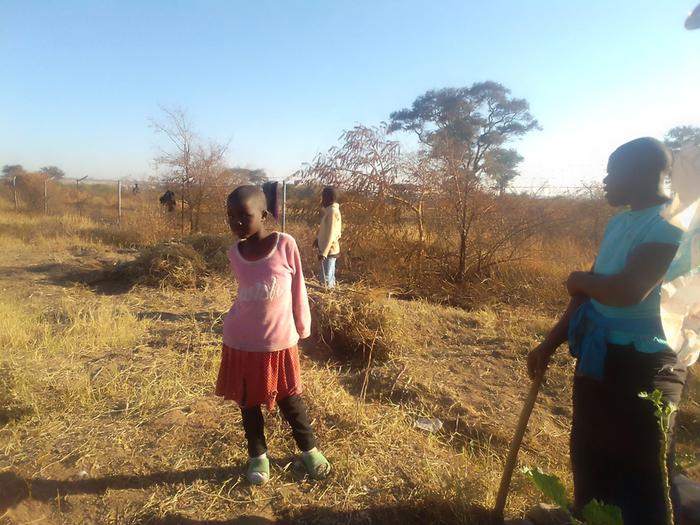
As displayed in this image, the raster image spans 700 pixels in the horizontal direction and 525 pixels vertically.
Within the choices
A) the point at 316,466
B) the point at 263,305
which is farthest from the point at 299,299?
the point at 316,466

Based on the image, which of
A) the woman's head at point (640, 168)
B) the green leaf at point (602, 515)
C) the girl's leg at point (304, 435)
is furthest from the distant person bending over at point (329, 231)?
the green leaf at point (602, 515)

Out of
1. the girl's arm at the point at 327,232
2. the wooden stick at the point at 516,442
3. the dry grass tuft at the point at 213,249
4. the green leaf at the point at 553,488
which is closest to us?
the green leaf at the point at 553,488

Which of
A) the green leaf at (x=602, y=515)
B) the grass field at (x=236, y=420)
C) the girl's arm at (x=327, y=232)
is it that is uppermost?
the girl's arm at (x=327, y=232)

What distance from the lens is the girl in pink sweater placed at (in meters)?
2.15

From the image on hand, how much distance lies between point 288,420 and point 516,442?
106 centimetres

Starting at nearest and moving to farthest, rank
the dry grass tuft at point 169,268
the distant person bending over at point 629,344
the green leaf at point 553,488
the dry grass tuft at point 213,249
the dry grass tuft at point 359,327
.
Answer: the green leaf at point 553,488 < the distant person bending over at point 629,344 < the dry grass tuft at point 359,327 < the dry grass tuft at point 169,268 < the dry grass tuft at point 213,249

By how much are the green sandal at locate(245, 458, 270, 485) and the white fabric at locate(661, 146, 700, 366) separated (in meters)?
1.83

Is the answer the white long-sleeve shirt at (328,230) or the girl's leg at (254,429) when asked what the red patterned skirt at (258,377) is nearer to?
the girl's leg at (254,429)

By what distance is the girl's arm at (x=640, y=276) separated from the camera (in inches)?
56.4

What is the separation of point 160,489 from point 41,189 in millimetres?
20983

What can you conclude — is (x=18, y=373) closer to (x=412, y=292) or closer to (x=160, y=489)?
(x=160, y=489)

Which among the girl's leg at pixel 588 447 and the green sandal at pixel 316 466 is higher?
the girl's leg at pixel 588 447

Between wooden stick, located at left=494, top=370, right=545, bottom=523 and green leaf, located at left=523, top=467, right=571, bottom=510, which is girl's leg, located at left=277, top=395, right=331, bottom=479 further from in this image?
green leaf, located at left=523, top=467, right=571, bottom=510

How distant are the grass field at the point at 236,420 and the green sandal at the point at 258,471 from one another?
1.7 inches
